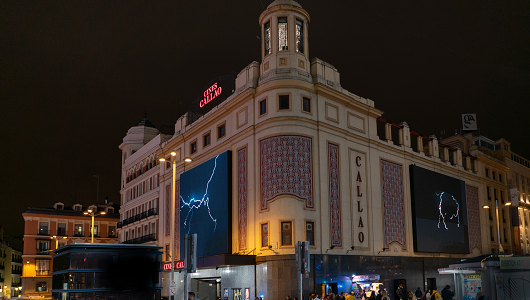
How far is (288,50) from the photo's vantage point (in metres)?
39.5

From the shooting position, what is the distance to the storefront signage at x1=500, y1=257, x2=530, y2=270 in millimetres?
24734

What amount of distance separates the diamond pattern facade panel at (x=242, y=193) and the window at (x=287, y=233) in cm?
439

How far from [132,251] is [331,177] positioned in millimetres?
27792

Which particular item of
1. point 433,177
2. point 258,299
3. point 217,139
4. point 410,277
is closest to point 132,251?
point 258,299

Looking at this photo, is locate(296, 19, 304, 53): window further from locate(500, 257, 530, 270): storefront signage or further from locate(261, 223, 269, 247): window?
locate(500, 257, 530, 270): storefront signage

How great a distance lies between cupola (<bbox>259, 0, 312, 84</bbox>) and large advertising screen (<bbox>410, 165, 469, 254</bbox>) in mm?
17981

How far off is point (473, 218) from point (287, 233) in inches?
1297

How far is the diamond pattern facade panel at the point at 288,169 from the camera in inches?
1449

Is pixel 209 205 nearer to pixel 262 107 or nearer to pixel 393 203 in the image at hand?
pixel 262 107

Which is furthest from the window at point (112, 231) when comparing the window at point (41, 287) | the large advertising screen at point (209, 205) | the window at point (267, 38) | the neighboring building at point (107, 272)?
the neighboring building at point (107, 272)

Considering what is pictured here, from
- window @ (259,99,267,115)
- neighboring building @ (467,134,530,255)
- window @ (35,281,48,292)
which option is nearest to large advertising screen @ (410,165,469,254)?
neighboring building @ (467,134,530,255)

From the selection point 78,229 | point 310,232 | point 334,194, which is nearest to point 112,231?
point 78,229

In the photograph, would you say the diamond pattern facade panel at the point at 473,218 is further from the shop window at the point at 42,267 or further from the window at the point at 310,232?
the shop window at the point at 42,267

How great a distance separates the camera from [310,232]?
36781 millimetres
